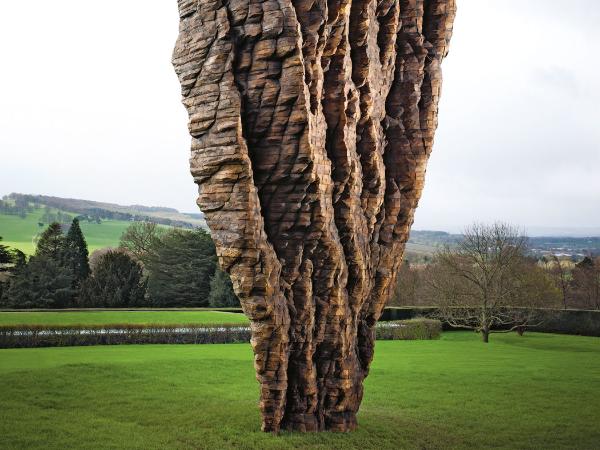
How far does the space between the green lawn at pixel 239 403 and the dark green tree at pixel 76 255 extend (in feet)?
48.2

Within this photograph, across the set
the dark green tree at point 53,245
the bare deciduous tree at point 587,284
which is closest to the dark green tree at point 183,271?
the dark green tree at point 53,245

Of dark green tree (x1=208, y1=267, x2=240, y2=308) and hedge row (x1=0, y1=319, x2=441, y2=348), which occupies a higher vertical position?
dark green tree (x1=208, y1=267, x2=240, y2=308)

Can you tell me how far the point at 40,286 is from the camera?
33656 mm

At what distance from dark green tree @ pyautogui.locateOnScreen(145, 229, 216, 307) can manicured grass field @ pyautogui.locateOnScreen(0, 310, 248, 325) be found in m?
10.2

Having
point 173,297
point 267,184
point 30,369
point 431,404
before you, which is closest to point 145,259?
point 173,297

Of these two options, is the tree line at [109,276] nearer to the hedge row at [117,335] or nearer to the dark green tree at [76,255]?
the dark green tree at [76,255]

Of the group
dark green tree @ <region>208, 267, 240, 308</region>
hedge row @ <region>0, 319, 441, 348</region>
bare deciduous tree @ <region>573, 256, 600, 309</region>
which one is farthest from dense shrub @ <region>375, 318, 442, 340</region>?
bare deciduous tree @ <region>573, 256, 600, 309</region>

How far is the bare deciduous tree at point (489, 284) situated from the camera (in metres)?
31.0

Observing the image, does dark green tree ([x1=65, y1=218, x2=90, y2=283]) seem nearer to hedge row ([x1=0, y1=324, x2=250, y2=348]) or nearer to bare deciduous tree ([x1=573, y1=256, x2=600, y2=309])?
hedge row ([x1=0, y1=324, x2=250, y2=348])

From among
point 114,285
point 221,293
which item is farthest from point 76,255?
point 221,293

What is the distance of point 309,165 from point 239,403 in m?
5.62

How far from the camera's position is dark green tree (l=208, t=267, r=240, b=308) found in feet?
126

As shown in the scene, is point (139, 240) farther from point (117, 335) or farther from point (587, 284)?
point (587, 284)

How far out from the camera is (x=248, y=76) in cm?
1010
